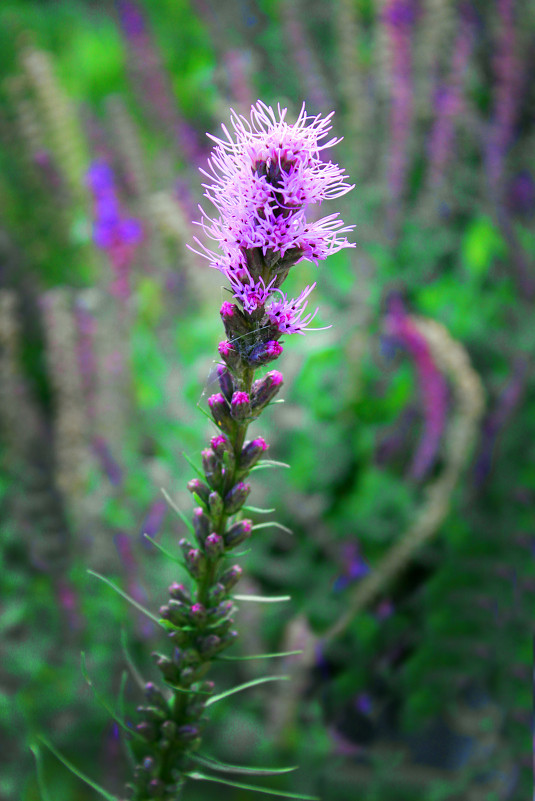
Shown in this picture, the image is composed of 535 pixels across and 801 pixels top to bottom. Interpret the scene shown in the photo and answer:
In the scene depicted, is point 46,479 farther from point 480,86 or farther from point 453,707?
point 480,86

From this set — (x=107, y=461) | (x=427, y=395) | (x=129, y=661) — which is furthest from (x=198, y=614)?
(x=427, y=395)

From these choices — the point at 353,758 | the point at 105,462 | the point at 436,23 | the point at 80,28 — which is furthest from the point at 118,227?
the point at 80,28

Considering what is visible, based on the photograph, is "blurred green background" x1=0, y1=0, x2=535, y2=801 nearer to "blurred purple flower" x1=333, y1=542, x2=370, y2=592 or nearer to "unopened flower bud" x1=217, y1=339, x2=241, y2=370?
"blurred purple flower" x1=333, y1=542, x2=370, y2=592

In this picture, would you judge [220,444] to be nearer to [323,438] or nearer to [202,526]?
[202,526]

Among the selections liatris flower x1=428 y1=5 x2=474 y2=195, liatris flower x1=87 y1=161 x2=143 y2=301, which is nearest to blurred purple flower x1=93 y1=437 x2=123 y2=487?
liatris flower x1=87 y1=161 x2=143 y2=301

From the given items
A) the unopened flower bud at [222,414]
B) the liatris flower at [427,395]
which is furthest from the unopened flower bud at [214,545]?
the liatris flower at [427,395]

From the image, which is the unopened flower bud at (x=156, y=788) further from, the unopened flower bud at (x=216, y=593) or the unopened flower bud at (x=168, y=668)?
the unopened flower bud at (x=216, y=593)
